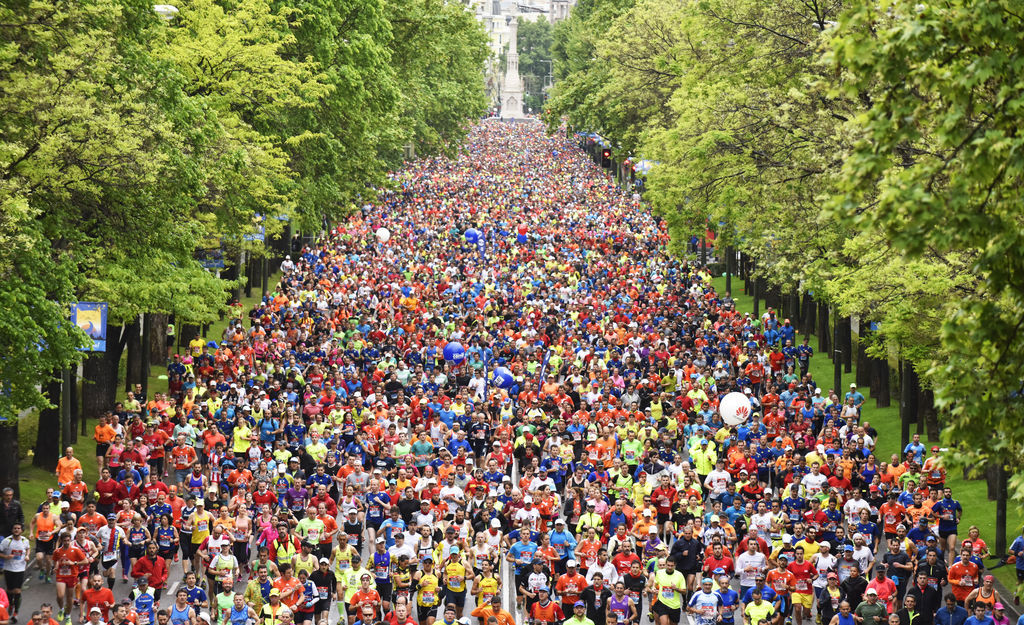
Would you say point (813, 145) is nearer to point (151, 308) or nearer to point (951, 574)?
point (951, 574)

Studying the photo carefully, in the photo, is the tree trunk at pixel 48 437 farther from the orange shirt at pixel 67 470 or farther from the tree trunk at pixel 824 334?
the tree trunk at pixel 824 334

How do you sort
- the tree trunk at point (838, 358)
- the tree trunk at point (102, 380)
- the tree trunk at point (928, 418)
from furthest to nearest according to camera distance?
the tree trunk at point (838, 358) < the tree trunk at point (102, 380) < the tree trunk at point (928, 418)

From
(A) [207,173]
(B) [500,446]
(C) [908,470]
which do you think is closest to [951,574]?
(C) [908,470]

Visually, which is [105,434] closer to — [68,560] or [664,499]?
[68,560]

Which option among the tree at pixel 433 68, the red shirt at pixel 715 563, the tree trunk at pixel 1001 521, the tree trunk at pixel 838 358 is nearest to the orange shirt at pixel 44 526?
the red shirt at pixel 715 563

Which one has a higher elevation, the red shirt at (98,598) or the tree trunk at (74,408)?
the red shirt at (98,598)

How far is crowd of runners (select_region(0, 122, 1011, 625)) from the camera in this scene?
1727 centimetres

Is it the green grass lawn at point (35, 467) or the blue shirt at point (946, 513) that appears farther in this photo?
the green grass lawn at point (35, 467)

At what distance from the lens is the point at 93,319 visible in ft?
74.1

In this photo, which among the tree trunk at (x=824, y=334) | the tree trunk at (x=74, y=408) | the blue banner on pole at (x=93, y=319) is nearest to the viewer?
the blue banner on pole at (x=93, y=319)

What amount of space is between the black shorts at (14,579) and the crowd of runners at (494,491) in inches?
0.9

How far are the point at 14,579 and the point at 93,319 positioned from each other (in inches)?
203

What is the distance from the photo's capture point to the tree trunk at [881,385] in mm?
32062

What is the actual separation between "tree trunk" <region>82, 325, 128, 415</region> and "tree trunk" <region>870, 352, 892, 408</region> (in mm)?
15937
